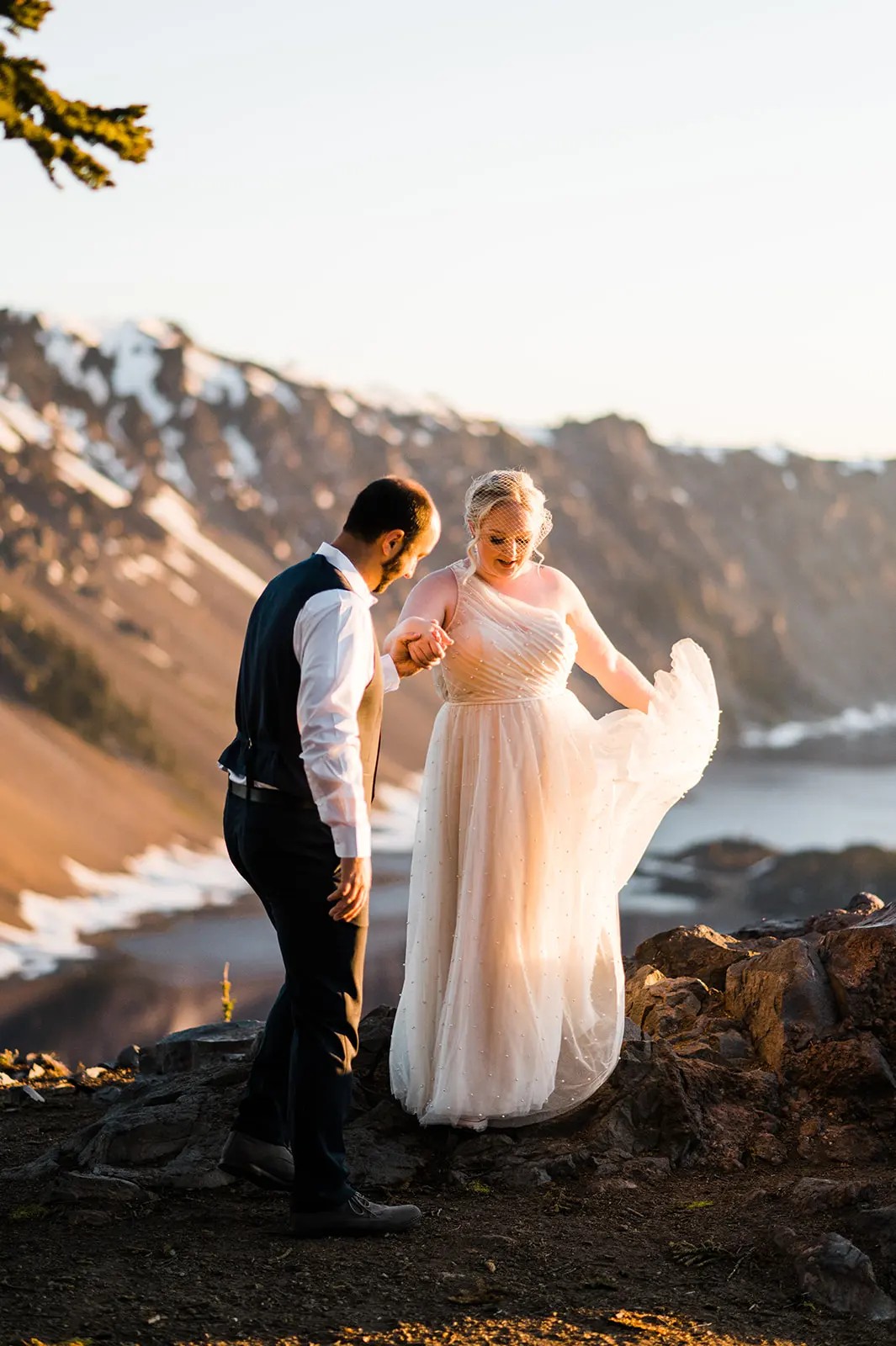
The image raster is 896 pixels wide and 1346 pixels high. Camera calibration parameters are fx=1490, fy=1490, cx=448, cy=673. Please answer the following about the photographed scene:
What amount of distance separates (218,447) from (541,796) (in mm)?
82613

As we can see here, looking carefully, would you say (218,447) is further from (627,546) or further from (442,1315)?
(442,1315)

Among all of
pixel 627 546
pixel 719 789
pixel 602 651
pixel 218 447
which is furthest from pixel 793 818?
pixel 602 651

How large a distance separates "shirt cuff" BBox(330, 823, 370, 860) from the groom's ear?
2.40 feet

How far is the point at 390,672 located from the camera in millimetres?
4473

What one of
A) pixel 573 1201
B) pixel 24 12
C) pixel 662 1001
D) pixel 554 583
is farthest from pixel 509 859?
pixel 24 12

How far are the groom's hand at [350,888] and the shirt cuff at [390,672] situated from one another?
731mm

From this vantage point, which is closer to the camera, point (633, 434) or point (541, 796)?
point (541, 796)

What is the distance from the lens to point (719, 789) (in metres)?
92.4

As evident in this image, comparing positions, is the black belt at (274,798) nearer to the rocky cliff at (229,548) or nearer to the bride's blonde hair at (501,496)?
the bride's blonde hair at (501,496)

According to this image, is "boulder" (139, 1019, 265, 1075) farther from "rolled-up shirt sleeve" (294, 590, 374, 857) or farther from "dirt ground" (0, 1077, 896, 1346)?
"rolled-up shirt sleeve" (294, 590, 374, 857)

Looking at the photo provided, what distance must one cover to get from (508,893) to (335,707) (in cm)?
136

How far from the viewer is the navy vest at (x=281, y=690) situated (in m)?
3.81

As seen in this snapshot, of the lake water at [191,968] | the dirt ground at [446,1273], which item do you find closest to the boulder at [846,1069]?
the dirt ground at [446,1273]

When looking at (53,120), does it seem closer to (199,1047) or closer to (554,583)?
(554,583)
